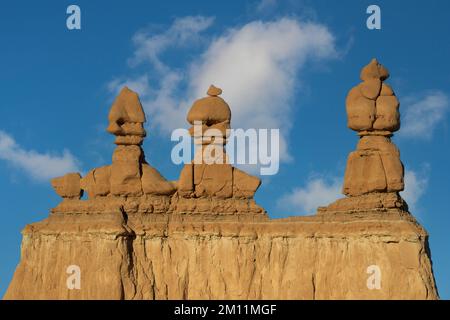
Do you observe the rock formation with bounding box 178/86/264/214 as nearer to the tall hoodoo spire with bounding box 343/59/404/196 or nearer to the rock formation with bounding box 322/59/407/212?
the rock formation with bounding box 322/59/407/212

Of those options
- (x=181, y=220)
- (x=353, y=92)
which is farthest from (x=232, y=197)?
(x=353, y=92)

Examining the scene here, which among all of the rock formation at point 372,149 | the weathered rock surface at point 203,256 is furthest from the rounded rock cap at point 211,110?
the rock formation at point 372,149

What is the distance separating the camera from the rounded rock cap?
74062mm

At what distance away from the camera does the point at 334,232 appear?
70375 millimetres

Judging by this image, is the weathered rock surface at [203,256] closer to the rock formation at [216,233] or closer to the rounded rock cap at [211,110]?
the rock formation at [216,233]

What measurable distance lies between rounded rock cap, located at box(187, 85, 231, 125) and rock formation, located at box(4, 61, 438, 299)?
0.07m

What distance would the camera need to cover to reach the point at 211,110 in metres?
74.1

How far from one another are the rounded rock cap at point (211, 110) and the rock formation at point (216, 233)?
0.07 metres

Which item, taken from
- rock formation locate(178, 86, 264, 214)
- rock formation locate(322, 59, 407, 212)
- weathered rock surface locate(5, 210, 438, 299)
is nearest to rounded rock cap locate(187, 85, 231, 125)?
rock formation locate(178, 86, 264, 214)
